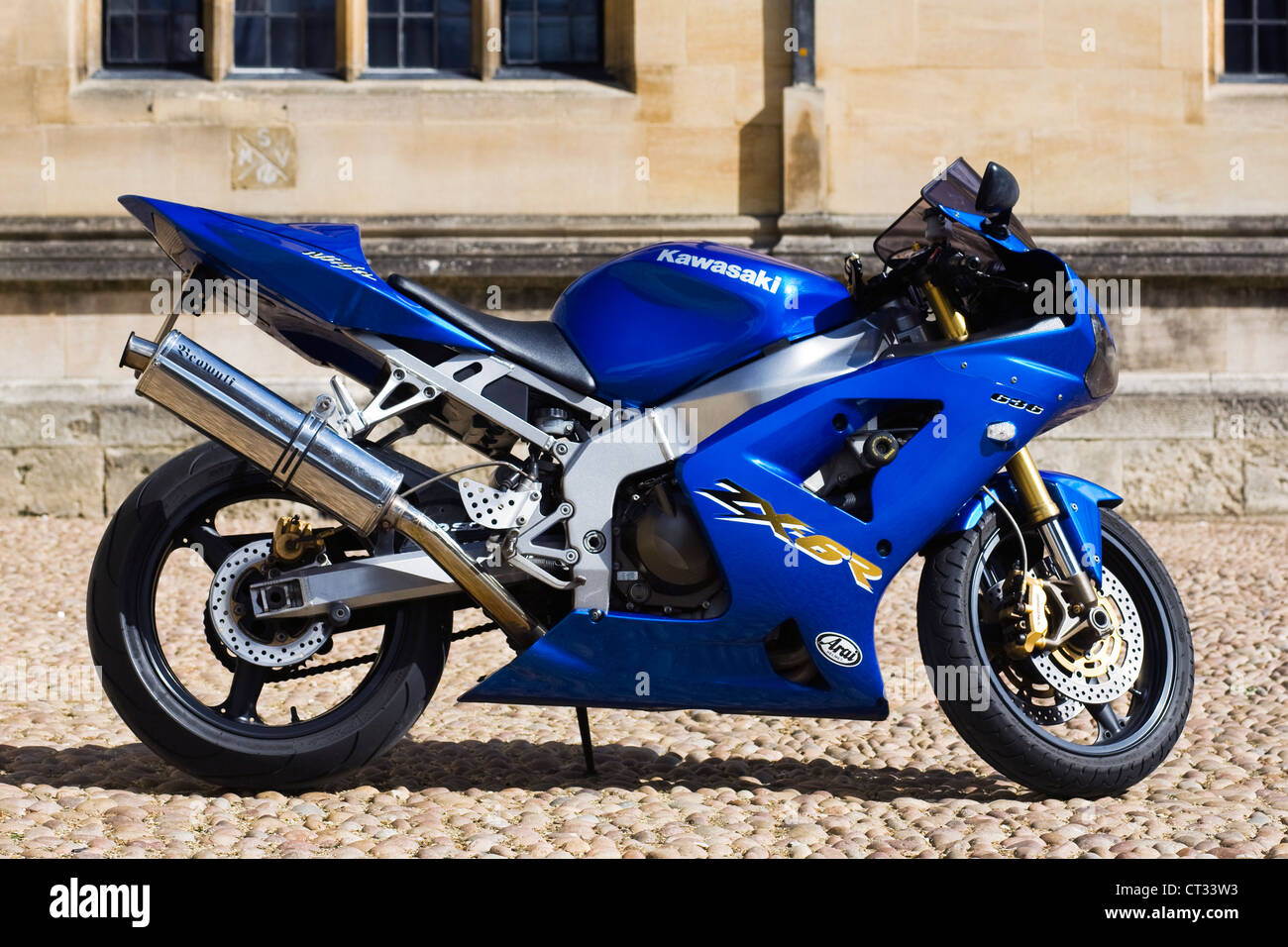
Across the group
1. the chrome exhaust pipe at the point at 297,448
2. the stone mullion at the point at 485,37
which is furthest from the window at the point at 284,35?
the chrome exhaust pipe at the point at 297,448

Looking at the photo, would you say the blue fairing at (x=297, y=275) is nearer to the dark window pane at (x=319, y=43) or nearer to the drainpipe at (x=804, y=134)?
the drainpipe at (x=804, y=134)

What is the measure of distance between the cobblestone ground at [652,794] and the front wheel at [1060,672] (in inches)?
4.3

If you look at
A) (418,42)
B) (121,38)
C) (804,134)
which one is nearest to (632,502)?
(804,134)

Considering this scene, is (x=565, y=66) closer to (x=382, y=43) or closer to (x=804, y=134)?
(x=382, y=43)

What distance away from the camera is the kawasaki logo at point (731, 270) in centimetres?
317

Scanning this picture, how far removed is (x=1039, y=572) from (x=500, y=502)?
3.94ft

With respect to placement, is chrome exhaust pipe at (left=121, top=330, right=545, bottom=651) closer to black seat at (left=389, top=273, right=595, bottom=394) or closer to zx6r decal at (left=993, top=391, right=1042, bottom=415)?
black seat at (left=389, top=273, right=595, bottom=394)

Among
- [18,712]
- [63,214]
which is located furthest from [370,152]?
[18,712]

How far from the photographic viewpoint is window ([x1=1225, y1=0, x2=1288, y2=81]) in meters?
9.63

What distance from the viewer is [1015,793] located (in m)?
3.30

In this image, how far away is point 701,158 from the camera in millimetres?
9164

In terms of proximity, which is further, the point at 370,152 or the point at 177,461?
the point at 370,152

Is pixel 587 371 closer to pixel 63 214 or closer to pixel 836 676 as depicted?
pixel 836 676

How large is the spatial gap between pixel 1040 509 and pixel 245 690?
1.76 m
